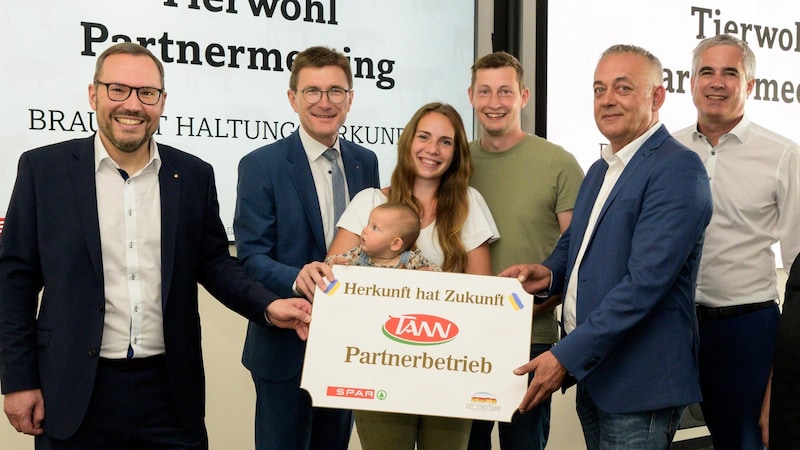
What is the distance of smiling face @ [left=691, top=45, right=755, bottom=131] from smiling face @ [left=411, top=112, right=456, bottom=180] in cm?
97

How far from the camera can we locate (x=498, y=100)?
293 cm

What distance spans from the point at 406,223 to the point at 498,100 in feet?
2.40

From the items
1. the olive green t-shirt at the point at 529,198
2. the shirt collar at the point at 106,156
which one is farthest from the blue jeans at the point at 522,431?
the shirt collar at the point at 106,156

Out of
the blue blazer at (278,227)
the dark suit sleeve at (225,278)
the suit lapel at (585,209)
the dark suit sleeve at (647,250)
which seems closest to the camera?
the dark suit sleeve at (647,250)

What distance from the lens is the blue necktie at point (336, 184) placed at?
9.05 feet

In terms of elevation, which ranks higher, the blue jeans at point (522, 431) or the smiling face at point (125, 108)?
the smiling face at point (125, 108)

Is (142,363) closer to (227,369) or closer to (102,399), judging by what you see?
(102,399)

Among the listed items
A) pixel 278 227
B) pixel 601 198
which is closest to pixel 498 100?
pixel 601 198

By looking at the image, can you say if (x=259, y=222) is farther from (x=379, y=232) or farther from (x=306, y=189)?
(x=379, y=232)

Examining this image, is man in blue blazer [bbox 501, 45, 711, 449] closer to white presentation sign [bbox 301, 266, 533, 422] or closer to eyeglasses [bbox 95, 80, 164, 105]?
white presentation sign [bbox 301, 266, 533, 422]

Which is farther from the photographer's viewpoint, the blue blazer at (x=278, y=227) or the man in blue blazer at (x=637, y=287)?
the blue blazer at (x=278, y=227)

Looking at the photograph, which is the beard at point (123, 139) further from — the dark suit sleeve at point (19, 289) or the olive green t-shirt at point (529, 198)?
the olive green t-shirt at point (529, 198)

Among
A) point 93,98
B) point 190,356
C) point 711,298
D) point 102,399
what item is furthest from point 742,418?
point 93,98

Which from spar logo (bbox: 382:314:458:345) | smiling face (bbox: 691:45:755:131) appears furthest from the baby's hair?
smiling face (bbox: 691:45:755:131)
